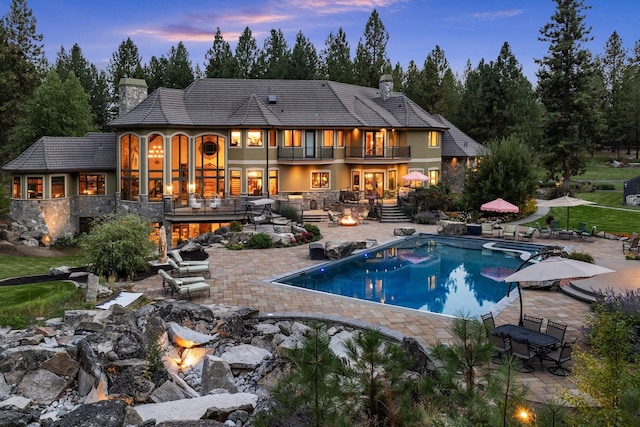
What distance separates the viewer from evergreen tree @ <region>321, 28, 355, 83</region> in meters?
52.3

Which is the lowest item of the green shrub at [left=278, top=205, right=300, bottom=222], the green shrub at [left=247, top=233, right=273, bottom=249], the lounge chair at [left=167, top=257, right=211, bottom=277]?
the lounge chair at [left=167, top=257, right=211, bottom=277]

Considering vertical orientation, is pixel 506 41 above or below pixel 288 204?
above

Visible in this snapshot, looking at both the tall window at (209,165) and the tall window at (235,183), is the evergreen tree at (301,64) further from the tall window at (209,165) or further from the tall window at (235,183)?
the tall window at (235,183)

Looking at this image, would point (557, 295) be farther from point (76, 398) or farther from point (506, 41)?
point (506, 41)

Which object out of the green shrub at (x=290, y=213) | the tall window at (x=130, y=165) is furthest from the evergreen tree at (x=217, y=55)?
the green shrub at (x=290, y=213)

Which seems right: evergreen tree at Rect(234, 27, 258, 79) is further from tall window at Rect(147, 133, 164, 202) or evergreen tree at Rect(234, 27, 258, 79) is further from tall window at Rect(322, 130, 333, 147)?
tall window at Rect(147, 133, 164, 202)

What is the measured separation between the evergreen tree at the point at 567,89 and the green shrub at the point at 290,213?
62.0ft

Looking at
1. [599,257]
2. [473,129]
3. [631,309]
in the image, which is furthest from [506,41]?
[631,309]

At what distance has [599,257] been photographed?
20.0 metres

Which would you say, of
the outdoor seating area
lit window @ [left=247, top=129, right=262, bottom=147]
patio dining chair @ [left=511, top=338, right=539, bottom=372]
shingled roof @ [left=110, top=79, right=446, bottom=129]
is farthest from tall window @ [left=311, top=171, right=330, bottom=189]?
patio dining chair @ [left=511, top=338, right=539, bottom=372]

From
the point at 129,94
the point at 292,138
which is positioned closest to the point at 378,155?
the point at 292,138

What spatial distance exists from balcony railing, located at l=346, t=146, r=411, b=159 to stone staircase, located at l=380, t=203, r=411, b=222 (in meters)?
4.81

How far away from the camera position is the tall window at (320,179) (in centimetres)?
3428

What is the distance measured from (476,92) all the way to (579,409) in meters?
47.5
